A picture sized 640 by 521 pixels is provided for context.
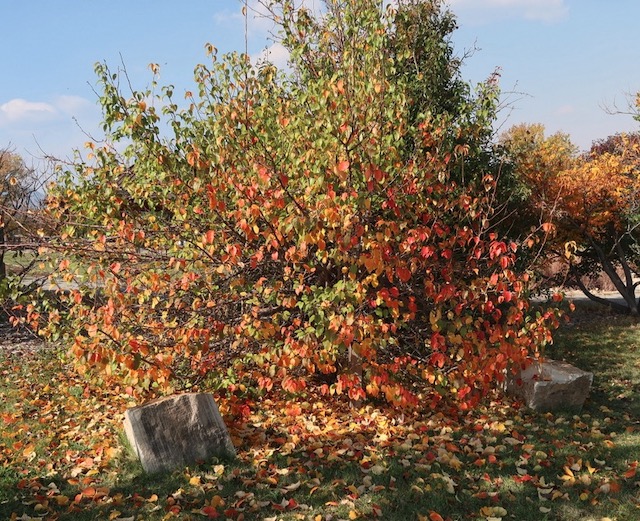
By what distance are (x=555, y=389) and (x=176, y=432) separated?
4347 mm

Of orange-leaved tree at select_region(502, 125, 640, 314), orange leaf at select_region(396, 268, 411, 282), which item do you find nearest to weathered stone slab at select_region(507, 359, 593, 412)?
orange leaf at select_region(396, 268, 411, 282)

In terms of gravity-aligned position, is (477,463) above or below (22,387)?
below

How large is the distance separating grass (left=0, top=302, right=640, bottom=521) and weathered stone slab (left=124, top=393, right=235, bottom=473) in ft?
0.51

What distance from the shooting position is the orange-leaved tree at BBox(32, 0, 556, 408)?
5738 mm

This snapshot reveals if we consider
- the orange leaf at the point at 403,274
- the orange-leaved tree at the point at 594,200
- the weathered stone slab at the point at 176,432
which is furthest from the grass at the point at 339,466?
the orange-leaved tree at the point at 594,200

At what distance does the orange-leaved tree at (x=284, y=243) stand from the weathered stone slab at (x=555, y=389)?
359 millimetres

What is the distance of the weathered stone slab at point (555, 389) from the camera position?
7246mm

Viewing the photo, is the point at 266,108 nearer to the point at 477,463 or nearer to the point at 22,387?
the point at 477,463

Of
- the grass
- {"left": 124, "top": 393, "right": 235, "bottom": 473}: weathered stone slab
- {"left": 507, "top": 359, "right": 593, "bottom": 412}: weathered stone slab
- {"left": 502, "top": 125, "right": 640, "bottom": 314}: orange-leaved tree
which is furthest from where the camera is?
{"left": 502, "top": 125, "right": 640, "bottom": 314}: orange-leaved tree

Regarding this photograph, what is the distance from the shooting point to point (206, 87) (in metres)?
6.65

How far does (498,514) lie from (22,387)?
6.48 meters

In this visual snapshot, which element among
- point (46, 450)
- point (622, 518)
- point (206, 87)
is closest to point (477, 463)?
point (622, 518)

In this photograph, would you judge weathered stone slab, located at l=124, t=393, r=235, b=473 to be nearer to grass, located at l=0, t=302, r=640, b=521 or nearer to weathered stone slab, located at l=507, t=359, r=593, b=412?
grass, located at l=0, t=302, r=640, b=521

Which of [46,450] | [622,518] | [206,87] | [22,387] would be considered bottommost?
[622,518]
